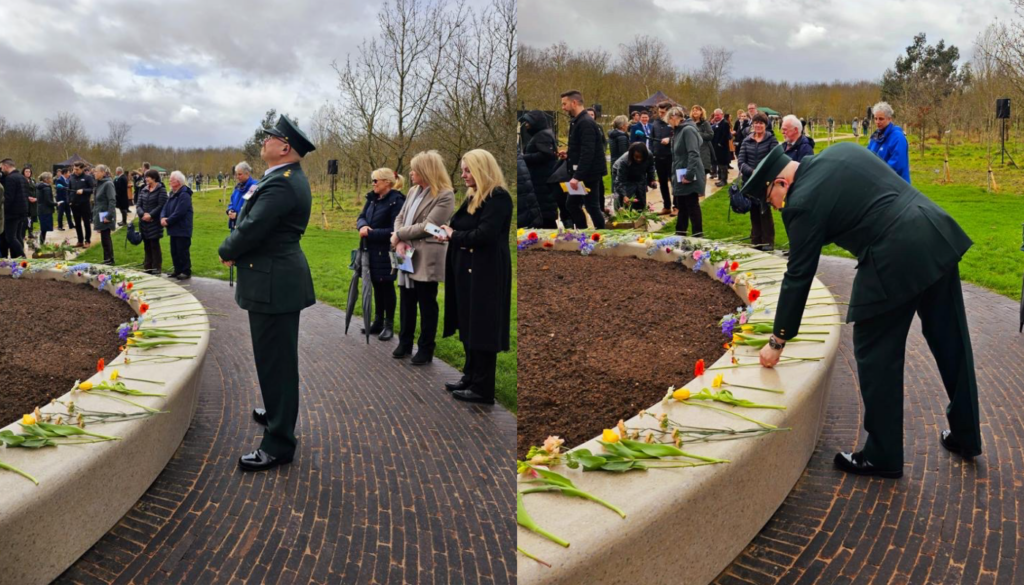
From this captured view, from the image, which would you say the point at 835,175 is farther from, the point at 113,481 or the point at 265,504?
the point at 113,481

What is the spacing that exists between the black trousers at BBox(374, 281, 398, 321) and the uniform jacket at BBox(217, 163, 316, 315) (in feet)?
12.3

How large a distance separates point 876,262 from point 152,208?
37.3 ft

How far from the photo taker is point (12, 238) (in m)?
11.4

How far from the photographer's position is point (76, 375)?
5.63 m

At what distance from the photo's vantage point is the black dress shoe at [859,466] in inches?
159

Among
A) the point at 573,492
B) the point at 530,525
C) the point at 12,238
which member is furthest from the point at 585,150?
the point at 12,238

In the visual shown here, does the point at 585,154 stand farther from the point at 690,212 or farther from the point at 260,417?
the point at 260,417

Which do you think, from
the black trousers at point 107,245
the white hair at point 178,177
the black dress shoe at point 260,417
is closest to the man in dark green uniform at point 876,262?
the black dress shoe at point 260,417

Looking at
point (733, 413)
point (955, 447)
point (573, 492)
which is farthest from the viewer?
point (955, 447)

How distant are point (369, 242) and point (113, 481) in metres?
4.30

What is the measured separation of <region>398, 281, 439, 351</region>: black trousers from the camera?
7.21 meters

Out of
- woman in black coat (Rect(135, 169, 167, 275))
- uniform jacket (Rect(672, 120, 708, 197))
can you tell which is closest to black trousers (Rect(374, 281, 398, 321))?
uniform jacket (Rect(672, 120, 708, 197))

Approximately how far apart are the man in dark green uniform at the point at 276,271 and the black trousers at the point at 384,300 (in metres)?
3.65

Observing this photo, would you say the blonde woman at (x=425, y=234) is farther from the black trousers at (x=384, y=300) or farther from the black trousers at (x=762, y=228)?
the black trousers at (x=762, y=228)
